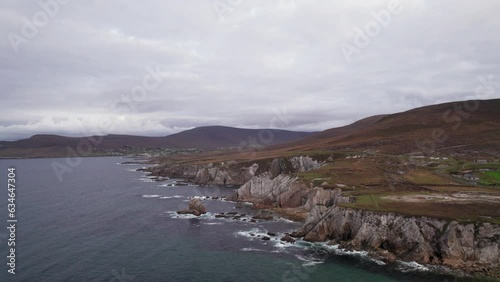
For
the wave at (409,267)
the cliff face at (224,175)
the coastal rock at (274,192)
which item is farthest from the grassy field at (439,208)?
the cliff face at (224,175)

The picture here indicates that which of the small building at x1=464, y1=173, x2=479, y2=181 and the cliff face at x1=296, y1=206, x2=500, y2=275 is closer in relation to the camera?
the cliff face at x1=296, y1=206, x2=500, y2=275

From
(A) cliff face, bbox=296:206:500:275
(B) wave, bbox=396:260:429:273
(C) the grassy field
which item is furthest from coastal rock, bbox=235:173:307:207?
(B) wave, bbox=396:260:429:273

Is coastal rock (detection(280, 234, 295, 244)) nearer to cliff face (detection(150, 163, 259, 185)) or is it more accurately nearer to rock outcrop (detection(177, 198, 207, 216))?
rock outcrop (detection(177, 198, 207, 216))

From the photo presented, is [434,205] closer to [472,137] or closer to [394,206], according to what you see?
[394,206]

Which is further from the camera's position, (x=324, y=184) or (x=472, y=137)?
(x=472, y=137)

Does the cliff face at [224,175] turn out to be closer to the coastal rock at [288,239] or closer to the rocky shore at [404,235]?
the rocky shore at [404,235]

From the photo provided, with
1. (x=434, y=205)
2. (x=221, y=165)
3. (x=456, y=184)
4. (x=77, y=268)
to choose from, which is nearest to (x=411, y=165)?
(x=456, y=184)

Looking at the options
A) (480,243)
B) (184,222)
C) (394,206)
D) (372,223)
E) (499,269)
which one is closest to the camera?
(499,269)
